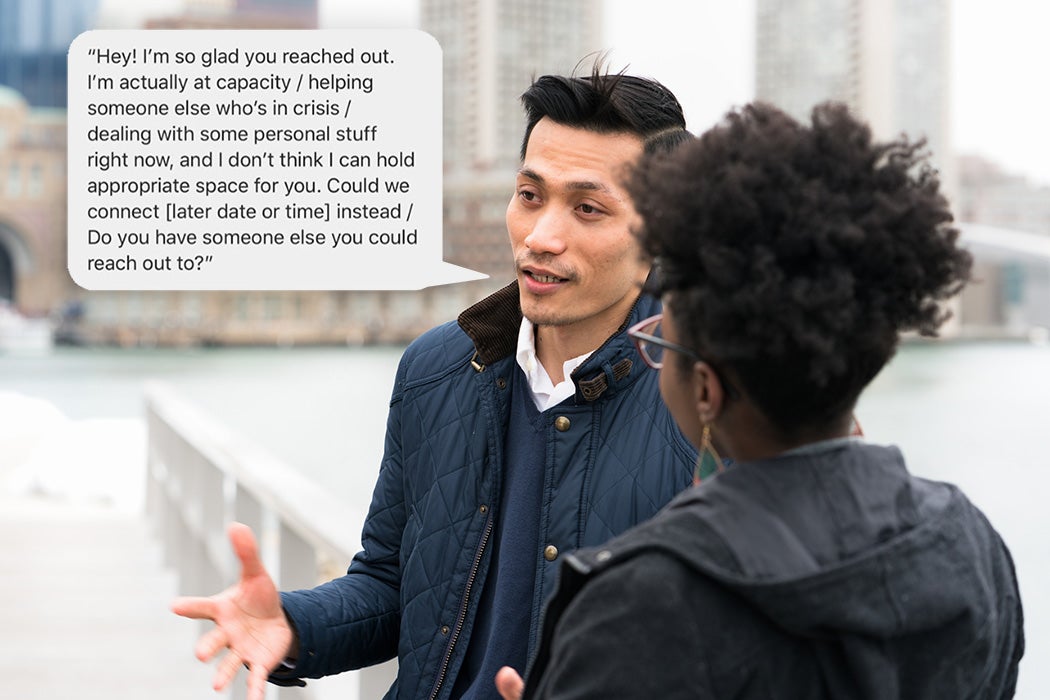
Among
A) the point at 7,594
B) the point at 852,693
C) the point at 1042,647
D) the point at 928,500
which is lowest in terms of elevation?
the point at 1042,647

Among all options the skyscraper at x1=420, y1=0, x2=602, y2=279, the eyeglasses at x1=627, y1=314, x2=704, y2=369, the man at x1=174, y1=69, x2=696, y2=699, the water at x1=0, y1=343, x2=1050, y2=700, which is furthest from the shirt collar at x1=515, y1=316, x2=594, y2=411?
the water at x1=0, y1=343, x2=1050, y2=700

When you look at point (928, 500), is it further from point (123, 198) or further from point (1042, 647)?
point (1042, 647)

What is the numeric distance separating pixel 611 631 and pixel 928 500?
290mm

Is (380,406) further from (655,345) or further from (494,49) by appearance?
(655,345)

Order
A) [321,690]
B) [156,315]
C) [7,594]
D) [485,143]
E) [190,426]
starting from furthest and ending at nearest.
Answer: [156,315] → [485,143] → [7,594] → [190,426] → [321,690]

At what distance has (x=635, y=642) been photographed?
96 centimetres

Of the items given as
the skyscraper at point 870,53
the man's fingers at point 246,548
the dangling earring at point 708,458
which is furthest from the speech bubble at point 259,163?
the skyscraper at point 870,53

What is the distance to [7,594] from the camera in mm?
5637

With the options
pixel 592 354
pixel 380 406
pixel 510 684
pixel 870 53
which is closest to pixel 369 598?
pixel 592 354

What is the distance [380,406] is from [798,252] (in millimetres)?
62368

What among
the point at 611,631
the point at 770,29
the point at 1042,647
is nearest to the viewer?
the point at 611,631

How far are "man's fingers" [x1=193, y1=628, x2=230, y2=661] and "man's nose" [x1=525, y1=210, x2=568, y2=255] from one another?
0.59 m

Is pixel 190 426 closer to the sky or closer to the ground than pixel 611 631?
closer to the ground

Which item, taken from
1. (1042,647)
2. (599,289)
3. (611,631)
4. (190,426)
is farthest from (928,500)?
(1042,647)
